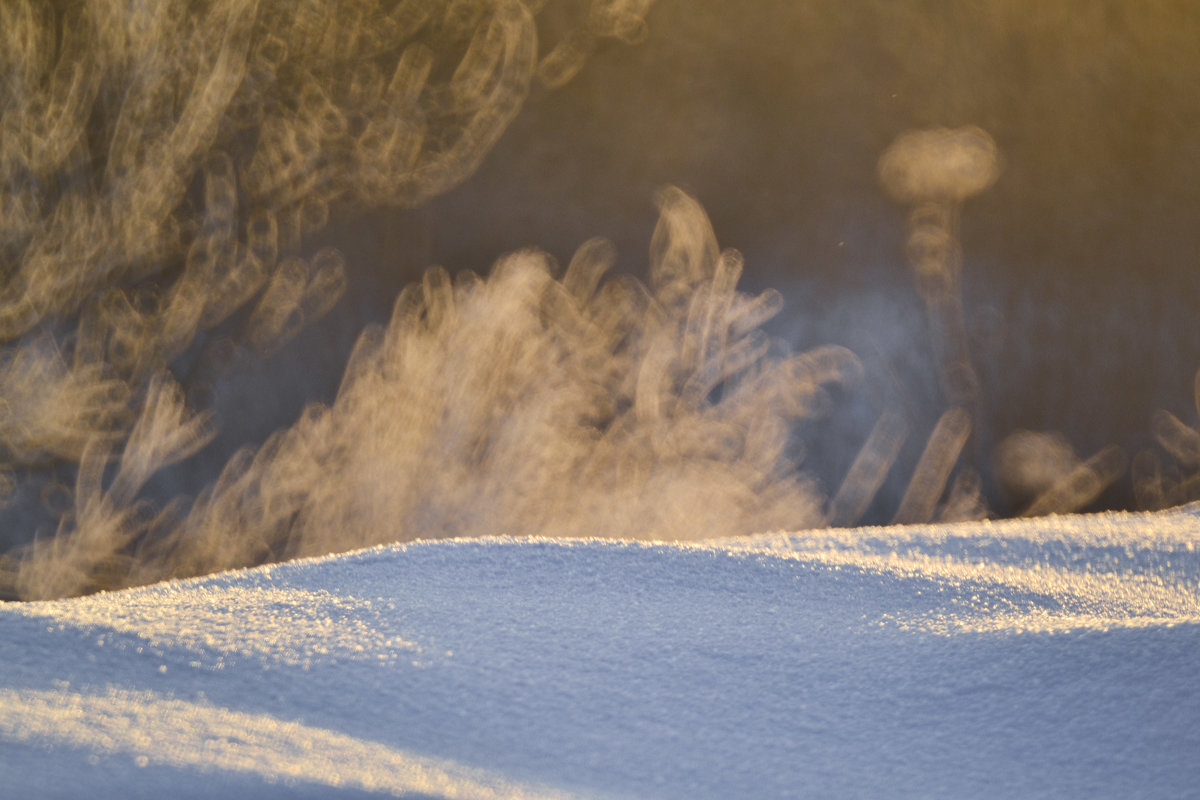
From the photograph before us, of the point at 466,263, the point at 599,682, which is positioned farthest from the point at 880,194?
the point at 599,682

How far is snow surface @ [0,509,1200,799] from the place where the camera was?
1.79 ft

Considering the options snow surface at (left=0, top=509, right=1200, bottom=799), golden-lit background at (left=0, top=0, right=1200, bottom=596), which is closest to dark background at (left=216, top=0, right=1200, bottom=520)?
golden-lit background at (left=0, top=0, right=1200, bottom=596)

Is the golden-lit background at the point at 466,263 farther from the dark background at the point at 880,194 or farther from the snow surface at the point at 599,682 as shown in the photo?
the snow surface at the point at 599,682

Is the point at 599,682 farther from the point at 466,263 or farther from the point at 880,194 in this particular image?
the point at 880,194

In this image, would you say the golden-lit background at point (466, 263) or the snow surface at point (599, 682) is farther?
the golden-lit background at point (466, 263)

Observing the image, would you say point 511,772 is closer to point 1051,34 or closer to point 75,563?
point 75,563

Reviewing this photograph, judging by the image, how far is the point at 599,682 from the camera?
0.65 metres

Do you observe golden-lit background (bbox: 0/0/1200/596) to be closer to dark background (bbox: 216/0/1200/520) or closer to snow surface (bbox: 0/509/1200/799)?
dark background (bbox: 216/0/1200/520)

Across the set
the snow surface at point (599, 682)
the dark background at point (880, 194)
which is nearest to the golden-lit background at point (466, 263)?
the dark background at point (880, 194)

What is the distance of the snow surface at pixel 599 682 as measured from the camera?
55cm

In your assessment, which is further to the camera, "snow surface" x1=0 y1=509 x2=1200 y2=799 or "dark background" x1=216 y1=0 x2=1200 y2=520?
"dark background" x1=216 y1=0 x2=1200 y2=520

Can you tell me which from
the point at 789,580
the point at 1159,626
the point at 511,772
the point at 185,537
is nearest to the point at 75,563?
the point at 185,537

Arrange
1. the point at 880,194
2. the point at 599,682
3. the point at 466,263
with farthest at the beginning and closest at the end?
the point at 880,194 → the point at 466,263 → the point at 599,682

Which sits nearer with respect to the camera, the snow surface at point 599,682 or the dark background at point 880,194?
the snow surface at point 599,682
